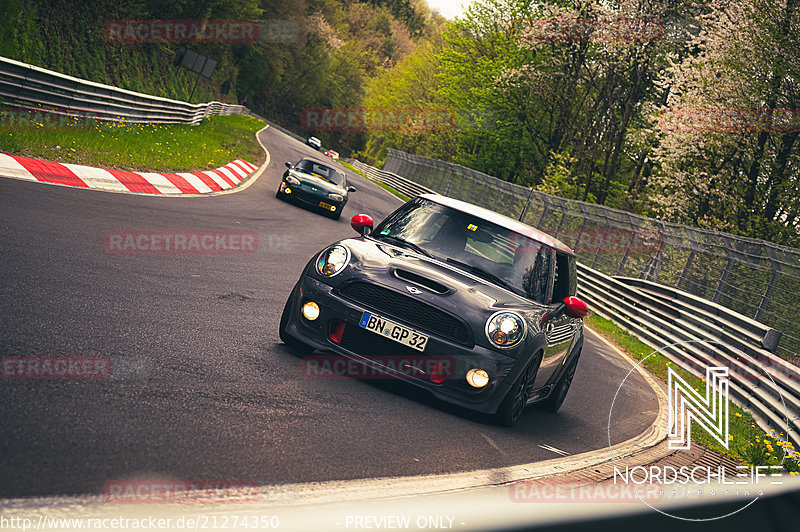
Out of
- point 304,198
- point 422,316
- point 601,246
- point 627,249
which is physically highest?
point 627,249

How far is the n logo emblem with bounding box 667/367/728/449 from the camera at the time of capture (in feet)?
27.7

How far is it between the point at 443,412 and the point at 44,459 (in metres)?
3.37

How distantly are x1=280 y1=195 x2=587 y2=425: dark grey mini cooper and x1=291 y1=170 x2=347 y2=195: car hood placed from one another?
13.9 metres

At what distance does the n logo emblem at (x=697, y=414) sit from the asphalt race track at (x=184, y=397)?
409 millimetres

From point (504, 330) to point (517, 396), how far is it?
24.3 inches

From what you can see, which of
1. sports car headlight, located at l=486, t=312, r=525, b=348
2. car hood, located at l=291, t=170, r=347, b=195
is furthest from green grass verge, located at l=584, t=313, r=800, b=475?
car hood, located at l=291, t=170, r=347, b=195

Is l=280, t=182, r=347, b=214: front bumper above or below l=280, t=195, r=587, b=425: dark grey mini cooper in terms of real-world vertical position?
below

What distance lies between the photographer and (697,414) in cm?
1017

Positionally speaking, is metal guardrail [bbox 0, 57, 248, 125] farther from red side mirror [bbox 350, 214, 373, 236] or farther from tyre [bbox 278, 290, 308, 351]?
tyre [bbox 278, 290, 308, 351]

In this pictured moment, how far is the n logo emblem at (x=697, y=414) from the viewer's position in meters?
8.43

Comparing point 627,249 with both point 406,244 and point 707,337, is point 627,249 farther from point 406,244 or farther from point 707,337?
point 406,244

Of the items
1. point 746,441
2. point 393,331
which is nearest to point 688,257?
point 746,441

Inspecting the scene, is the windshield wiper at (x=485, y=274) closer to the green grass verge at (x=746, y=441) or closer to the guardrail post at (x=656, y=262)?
the green grass verge at (x=746, y=441)

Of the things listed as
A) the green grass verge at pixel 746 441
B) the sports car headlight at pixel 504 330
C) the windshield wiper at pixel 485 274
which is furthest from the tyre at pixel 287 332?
the green grass verge at pixel 746 441
